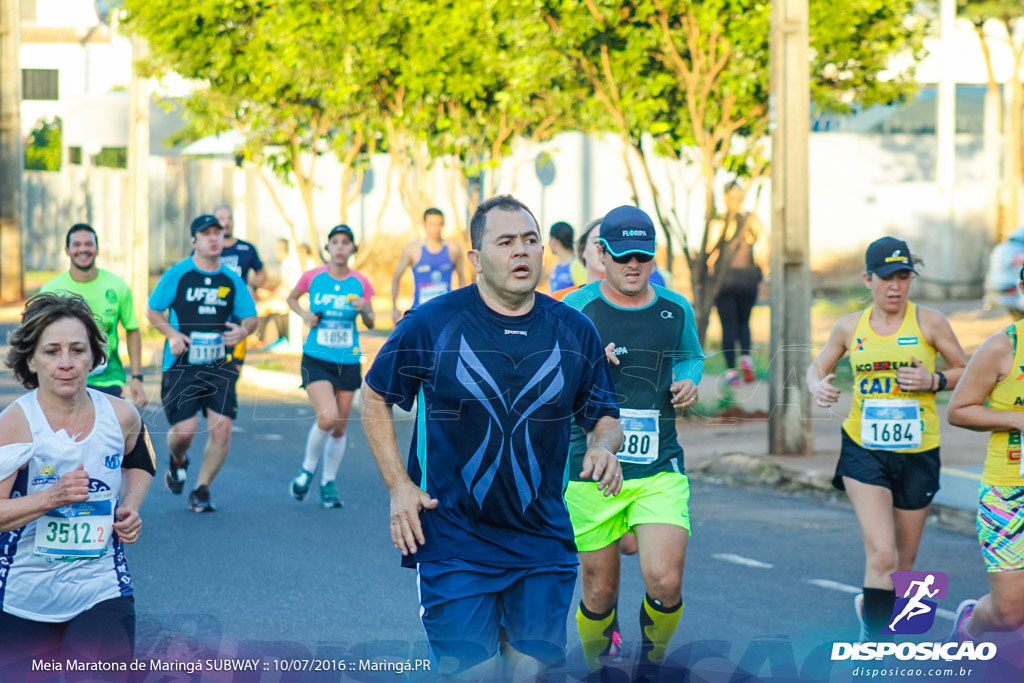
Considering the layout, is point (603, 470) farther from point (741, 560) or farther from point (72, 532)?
point (741, 560)

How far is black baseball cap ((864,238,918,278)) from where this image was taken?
22.6ft

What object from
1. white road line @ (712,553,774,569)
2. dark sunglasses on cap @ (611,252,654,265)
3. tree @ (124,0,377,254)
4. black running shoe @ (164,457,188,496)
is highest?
tree @ (124,0,377,254)

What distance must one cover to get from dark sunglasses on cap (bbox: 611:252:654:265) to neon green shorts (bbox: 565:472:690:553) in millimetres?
869

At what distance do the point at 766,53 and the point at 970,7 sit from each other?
1575cm

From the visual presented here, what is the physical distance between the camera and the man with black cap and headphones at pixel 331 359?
35.7 feet

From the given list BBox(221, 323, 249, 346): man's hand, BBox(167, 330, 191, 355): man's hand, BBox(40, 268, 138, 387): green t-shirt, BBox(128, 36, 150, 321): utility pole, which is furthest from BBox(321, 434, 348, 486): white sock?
BBox(128, 36, 150, 321): utility pole

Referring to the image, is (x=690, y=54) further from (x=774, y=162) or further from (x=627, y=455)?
(x=627, y=455)

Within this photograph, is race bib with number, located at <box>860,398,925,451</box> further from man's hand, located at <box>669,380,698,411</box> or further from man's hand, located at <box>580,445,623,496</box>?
man's hand, located at <box>580,445,623,496</box>

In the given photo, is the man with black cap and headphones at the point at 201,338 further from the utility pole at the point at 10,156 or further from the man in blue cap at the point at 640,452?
the utility pole at the point at 10,156

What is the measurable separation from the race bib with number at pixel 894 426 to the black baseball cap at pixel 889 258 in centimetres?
58

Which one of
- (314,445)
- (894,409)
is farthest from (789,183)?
(894,409)

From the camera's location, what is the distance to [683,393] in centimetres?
620

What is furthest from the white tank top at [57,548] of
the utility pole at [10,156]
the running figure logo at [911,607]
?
the utility pole at [10,156]

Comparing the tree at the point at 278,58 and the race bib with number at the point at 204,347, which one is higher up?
the tree at the point at 278,58
